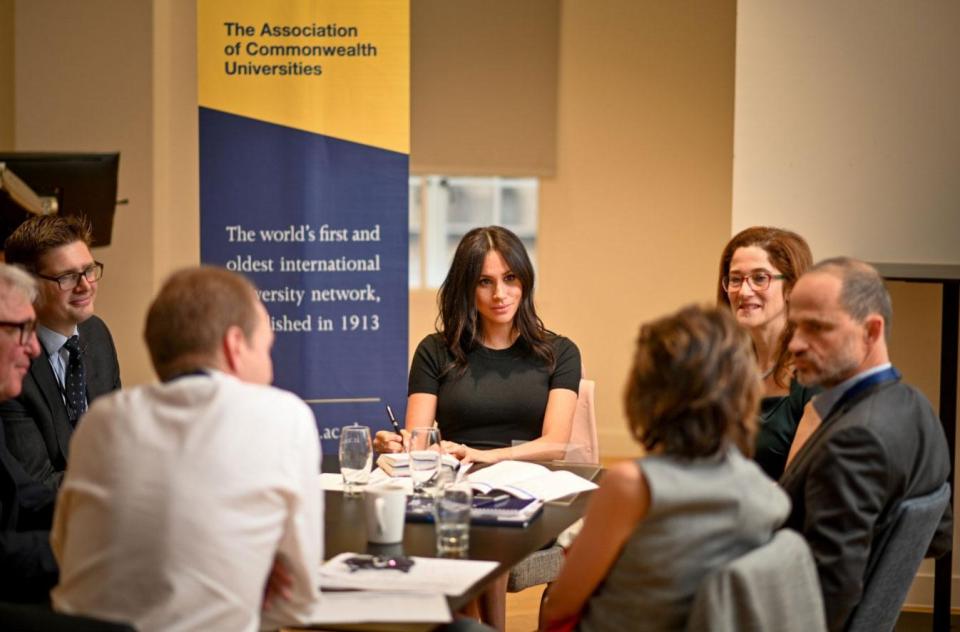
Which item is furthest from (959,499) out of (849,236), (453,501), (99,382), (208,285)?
(208,285)

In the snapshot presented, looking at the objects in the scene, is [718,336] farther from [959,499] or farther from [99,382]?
[959,499]

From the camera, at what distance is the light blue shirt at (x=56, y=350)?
3.21 m

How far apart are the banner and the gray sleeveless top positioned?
3.08m

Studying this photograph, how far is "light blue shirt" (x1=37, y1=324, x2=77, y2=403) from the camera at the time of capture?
3.21 metres

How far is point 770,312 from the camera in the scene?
11.0ft

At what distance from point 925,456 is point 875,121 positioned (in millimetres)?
2336

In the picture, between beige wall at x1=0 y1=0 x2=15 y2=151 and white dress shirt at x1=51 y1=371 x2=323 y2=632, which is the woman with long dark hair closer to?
white dress shirt at x1=51 y1=371 x2=323 y2=632

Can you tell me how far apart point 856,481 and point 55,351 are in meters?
2.17

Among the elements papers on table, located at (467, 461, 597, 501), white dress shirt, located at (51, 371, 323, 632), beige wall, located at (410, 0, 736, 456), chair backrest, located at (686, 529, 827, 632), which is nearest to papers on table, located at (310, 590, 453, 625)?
white dress shirt, located at (51, 371, 323, 632)

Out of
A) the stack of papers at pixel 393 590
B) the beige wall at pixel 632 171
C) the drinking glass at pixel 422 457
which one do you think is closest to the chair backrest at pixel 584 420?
the drinking glass at pixel 422 457

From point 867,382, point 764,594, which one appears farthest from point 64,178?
point 764,594

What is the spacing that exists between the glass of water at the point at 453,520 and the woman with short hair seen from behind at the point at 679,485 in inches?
17.2

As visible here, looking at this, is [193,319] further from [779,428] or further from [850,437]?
[779,428]

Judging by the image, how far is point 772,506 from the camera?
1.94 metres
